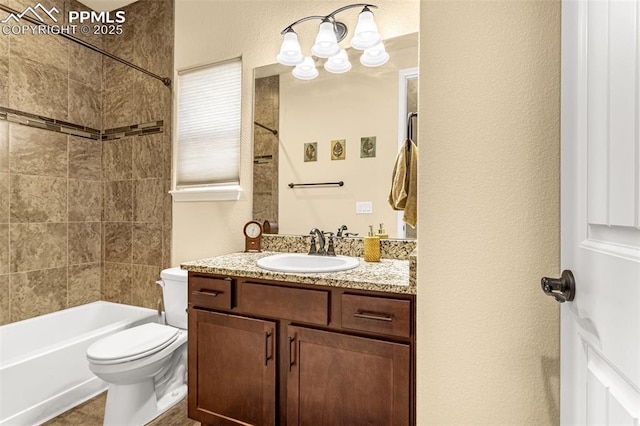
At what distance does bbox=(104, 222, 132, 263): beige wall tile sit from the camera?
8.56ft

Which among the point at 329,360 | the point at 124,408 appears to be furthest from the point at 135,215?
the point at 329,360

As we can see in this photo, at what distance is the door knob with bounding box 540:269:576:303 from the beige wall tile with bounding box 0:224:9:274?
9.76 feet

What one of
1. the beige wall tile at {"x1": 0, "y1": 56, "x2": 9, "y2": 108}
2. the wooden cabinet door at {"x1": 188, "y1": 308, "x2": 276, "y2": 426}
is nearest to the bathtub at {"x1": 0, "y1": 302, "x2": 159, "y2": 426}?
the wooden cabinet door at {"x1": 188, "y1": 308, "x2": 276, "y2": 426}

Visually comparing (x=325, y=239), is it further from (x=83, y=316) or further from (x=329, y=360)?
(x=83, y=316)

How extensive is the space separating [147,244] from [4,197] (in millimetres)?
909

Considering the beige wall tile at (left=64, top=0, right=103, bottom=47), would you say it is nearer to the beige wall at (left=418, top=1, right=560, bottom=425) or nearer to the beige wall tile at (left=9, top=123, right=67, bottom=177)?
the beige wall tile at (left=9, top=123, right=67, bottom=177)

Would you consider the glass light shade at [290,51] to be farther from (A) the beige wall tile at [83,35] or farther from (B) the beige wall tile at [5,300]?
(B) the beige wall tile at [5,300]

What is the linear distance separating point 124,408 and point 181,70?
213 cm

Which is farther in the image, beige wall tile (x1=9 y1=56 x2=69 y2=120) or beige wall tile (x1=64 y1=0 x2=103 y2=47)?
beige wall tile (x1=64 y1=0 x2=103 y2=47)

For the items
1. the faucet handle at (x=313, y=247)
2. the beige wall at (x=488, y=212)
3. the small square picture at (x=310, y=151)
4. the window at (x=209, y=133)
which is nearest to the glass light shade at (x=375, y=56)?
the small square picture at (x=310, y=151)

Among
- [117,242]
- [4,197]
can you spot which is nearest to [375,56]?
[117,242]

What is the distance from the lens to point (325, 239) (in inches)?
71.9

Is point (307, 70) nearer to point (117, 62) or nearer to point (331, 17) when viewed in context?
point (331, 17)

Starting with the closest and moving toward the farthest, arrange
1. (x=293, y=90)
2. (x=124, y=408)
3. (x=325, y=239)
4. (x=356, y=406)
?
(x=356, y=406) < (x=124, y=408) < (x=325, y=239) < (x=293, y=90)
